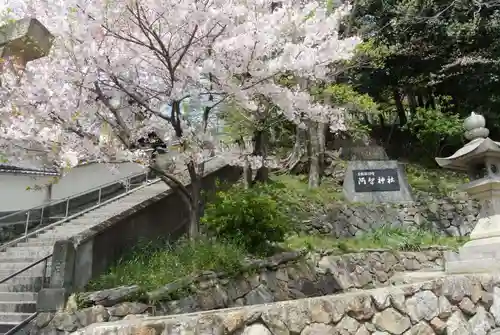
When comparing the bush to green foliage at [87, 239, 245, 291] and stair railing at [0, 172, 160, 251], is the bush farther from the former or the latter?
stair railing at [0, 172, 160, 251]

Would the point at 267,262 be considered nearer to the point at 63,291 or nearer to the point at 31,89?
the point at 63,291

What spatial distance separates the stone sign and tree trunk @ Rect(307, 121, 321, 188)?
1600 millimetres

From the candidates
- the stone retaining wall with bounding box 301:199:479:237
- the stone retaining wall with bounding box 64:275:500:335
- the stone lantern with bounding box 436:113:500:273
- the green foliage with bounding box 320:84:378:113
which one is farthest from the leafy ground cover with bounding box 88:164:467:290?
the green foliage with bounding box 320:84:378:113

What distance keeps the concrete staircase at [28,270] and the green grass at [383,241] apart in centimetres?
513

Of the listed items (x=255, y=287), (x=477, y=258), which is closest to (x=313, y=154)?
(x=255, y=287)

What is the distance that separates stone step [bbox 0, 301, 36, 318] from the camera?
23.0 feet

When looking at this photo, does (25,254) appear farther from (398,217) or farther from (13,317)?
(398,217)

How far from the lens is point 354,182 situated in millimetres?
14312

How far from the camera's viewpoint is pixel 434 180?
1677 cm

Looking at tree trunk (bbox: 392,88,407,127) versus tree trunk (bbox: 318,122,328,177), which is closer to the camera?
tree trunk (bbox: 318,122,328,177)

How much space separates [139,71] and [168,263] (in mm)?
3924

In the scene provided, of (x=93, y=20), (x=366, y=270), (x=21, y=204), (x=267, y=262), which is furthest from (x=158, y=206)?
(x=21, y=204)

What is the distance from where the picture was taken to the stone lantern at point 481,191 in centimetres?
708

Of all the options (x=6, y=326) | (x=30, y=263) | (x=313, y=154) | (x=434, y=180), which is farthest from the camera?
(x=434, y=180)
